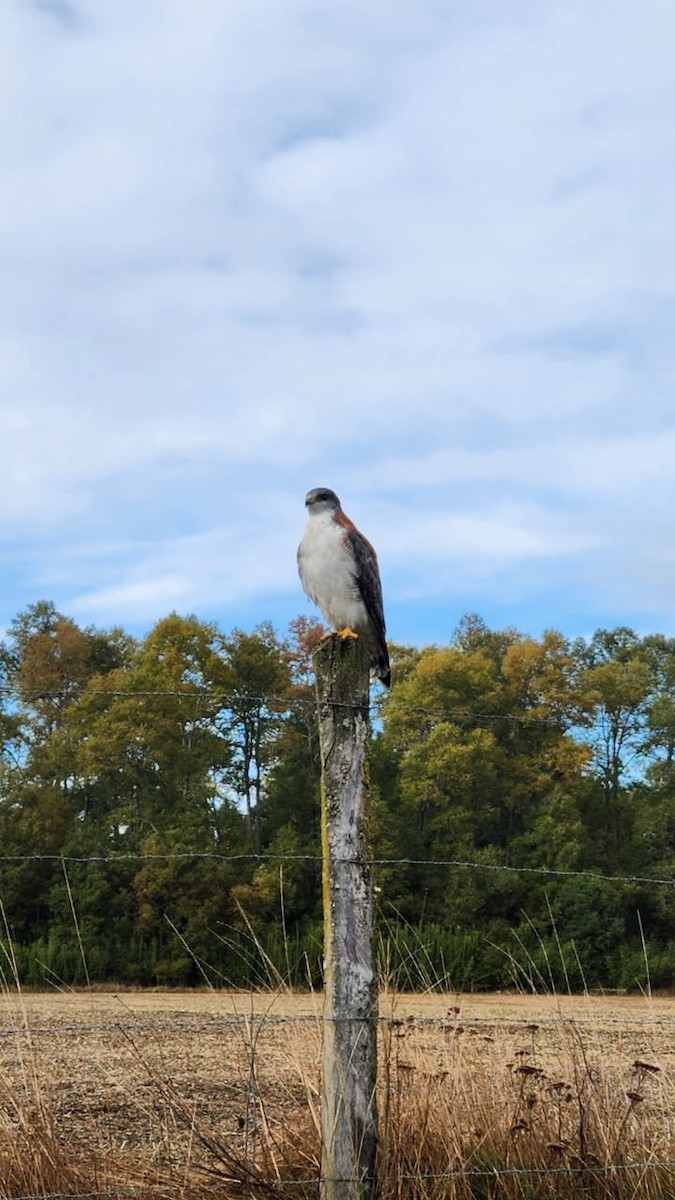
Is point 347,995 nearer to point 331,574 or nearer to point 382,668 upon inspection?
point 382,668

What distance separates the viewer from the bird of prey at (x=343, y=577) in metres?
7.21

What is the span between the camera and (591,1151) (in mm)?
5395

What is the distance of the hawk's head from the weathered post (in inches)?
124

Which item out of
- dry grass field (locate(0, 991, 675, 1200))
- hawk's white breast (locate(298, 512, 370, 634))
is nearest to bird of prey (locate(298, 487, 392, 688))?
hawk's white breast (locate(298, 512, 370, 634))

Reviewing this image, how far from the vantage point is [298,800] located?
35.8 m

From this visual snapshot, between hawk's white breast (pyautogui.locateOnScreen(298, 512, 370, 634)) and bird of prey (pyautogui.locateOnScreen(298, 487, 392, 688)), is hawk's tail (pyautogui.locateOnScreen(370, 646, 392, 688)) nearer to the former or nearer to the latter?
bird of prey (pyautogui.locateOnScreen(298, 487, 392, 688))

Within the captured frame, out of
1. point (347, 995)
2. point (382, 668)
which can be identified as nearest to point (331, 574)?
point (382, 668)

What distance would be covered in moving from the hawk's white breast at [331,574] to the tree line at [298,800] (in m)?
17.4

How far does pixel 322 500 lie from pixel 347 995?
12.4 ft

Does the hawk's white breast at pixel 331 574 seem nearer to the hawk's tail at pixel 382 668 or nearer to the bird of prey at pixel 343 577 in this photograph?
the bird of prey at pixel 343 577

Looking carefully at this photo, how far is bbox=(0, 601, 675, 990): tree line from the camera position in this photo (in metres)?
30.1

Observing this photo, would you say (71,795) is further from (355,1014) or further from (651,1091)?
(355,1014)

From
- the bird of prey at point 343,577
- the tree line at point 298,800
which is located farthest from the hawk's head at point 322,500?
the tree line at point 298,800

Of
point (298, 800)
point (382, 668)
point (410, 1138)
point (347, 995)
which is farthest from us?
point (298, 800)
